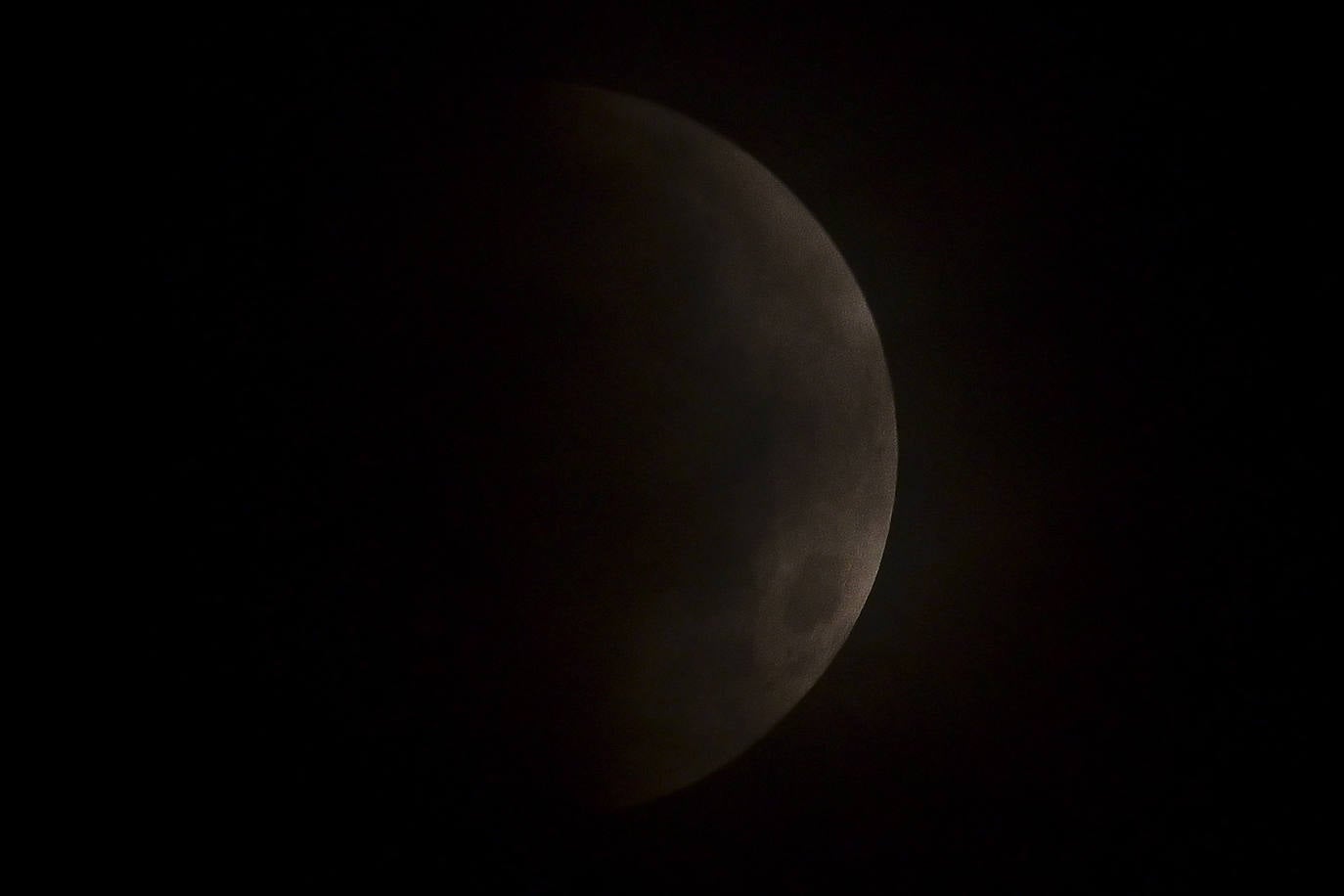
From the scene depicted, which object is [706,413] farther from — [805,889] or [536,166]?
[805,889]

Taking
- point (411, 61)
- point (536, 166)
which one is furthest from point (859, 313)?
point (411, 61)

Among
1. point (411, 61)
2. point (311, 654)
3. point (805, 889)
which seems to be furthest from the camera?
point (805, 889)

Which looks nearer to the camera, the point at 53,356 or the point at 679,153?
the point at 53,356

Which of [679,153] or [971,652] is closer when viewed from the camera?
[679,153]

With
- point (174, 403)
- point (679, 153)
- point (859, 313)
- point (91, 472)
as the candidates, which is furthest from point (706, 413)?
point (91, 472)

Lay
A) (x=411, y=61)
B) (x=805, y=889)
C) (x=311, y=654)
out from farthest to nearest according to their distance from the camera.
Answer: (x=805, y=889), (x=411, y=61), (x=311, y=654)

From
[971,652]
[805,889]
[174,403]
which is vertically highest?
[174,403]

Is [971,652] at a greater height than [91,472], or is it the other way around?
[91,472]

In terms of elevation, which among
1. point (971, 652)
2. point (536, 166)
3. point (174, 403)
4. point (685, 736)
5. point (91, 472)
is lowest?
point (685, 736)

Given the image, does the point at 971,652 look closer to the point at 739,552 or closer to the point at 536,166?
the point at 739,552
